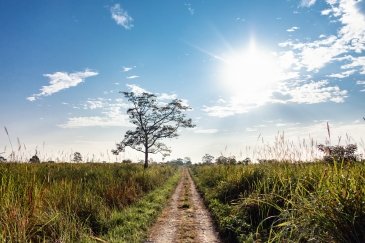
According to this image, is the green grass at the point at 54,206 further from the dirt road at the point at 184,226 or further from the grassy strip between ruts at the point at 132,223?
the dirt road at the point at 184,226

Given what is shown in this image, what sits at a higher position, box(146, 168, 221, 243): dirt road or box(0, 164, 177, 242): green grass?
box(0, 164, 177, 242): green grass

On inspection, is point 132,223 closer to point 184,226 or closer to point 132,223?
point 132,223

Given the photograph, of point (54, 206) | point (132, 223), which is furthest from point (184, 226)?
point (54, 206)

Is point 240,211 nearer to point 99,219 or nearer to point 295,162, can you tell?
point 295,162

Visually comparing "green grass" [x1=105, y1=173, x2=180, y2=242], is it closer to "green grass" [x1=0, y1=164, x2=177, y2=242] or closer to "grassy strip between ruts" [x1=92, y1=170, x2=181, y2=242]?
"grassy strip between ruts" [x1=92, y1=170, x2=181, y2=242]

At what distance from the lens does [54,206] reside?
870cm

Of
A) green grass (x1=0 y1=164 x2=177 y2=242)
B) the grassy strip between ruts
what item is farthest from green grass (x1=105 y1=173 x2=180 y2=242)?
green grass (x1=0 y1=164 x2=177 y2=242)

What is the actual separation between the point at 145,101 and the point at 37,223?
36.2 meters

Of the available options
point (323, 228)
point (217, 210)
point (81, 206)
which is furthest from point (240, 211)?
point (323, 228)

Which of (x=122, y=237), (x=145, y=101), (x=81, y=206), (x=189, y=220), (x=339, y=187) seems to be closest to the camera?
(x=339, y=187)

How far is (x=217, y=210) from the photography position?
1317 centimetres

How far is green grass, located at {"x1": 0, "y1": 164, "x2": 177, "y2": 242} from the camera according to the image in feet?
20.4

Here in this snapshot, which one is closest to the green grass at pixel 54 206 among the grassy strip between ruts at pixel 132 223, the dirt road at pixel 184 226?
the grassy strip between ruts at pixel 132 223

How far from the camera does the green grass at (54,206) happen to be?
20.4ft
